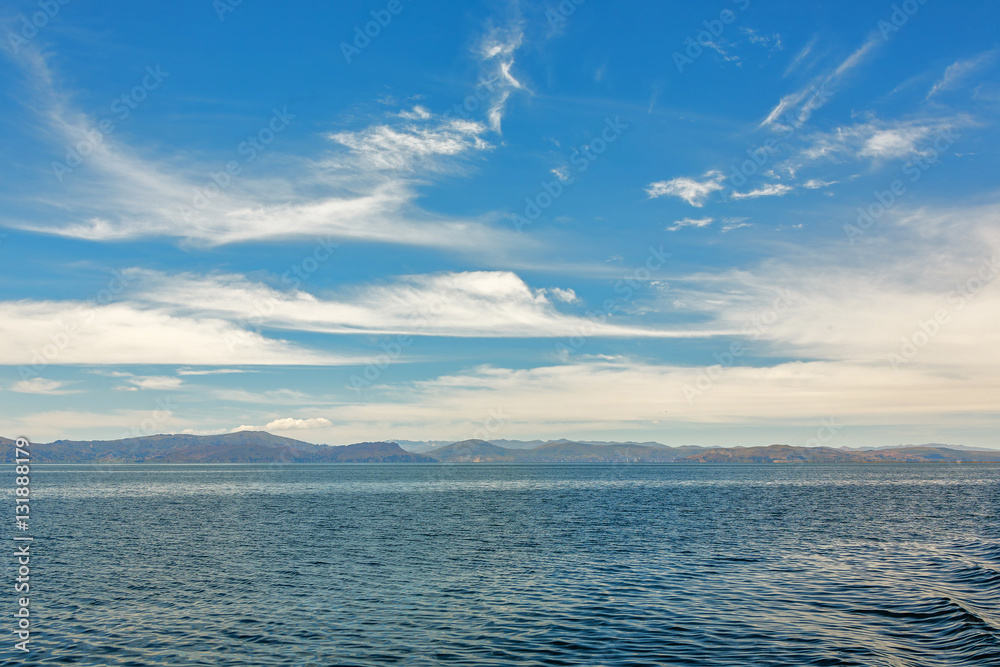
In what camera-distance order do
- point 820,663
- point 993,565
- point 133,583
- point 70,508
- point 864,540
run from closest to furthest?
point 820,663 < point 133,583 < point 993,565 < point 864,540 < point 70,508

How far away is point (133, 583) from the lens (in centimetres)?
4494

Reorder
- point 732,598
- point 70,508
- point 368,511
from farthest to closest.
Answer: point 70,508 < point 368,511 < point 732,598

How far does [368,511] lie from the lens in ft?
354

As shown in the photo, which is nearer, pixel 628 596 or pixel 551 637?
pixel 551 637

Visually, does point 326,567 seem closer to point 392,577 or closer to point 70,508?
point 392,577

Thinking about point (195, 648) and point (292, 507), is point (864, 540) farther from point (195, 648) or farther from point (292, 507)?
point (292, 507)

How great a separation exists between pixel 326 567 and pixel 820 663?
127ft

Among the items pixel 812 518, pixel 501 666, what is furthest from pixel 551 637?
pixel 812 518

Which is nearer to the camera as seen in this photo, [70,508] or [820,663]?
[820,663]

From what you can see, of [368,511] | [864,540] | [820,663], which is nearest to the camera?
[820,663]

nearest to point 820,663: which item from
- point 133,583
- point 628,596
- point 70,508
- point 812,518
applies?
point 628,596

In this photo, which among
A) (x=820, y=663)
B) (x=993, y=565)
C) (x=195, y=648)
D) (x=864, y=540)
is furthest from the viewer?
(x=864, y=540)

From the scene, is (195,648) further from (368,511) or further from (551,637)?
(368,511)

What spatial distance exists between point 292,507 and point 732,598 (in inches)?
3870
